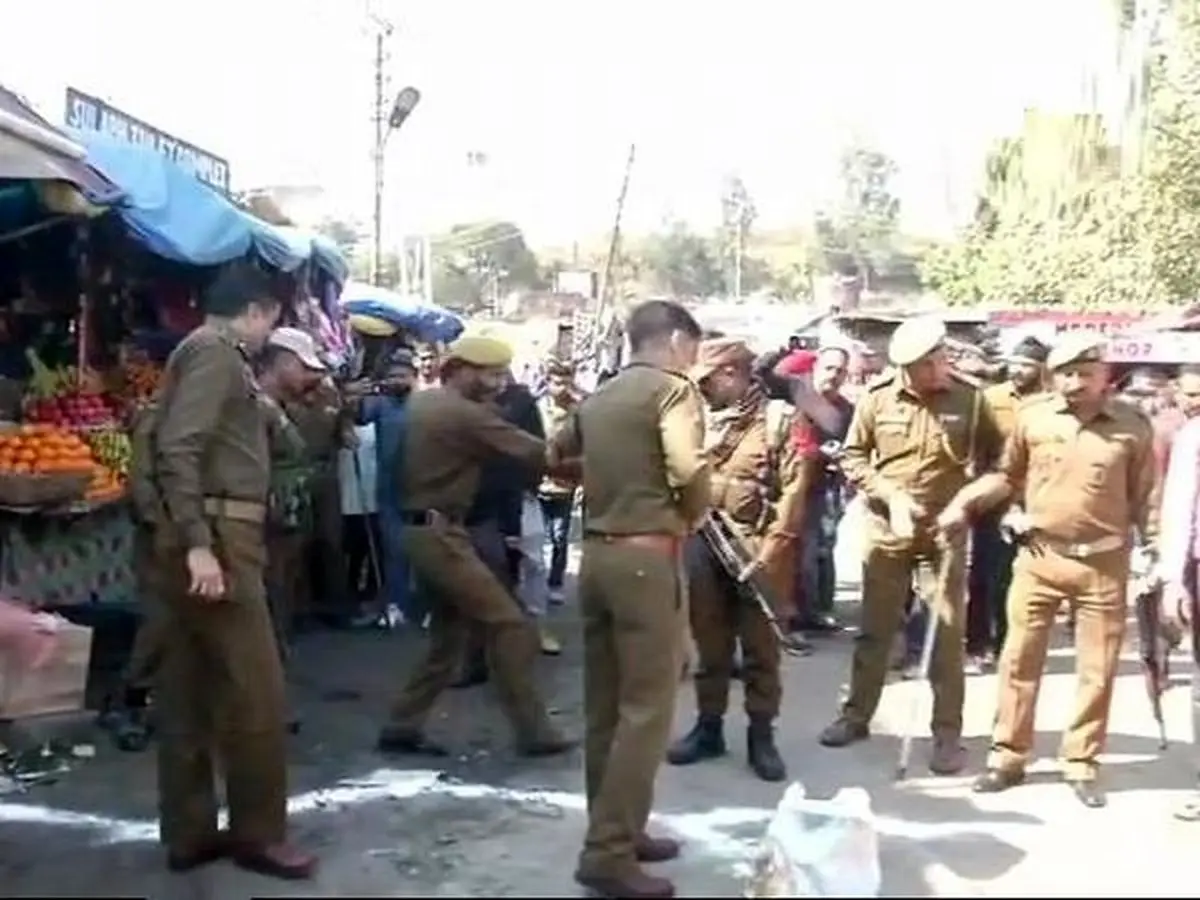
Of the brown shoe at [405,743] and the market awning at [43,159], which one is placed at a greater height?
the market awning at [43,159]

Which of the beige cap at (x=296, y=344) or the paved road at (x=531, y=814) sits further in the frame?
the beige cap at (x=296, y=344)

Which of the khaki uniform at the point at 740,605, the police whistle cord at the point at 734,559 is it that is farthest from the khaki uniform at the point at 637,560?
the khaki uniform at the point at 740,605

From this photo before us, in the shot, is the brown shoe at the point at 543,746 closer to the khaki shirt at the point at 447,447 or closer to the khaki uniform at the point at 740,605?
the khaki uniform at the point at 740,605

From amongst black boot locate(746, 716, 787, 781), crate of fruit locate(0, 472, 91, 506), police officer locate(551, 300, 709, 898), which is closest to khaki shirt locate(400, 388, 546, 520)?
black boot locate(746, 716, 787, 781)

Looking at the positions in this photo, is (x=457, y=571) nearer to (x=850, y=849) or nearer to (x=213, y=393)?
(x=213, y=393)

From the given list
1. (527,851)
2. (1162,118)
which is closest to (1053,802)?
(527,851)

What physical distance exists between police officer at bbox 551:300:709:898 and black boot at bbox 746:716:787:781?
1795mm

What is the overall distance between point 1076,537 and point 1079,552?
62 millimetres

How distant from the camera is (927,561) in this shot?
298 inches

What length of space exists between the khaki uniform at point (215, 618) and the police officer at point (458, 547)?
1510mm

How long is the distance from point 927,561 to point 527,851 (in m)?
2.43

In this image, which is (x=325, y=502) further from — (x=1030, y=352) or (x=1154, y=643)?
(x=1154, y=643)

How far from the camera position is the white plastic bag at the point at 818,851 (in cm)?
443

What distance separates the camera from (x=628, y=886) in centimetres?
519
